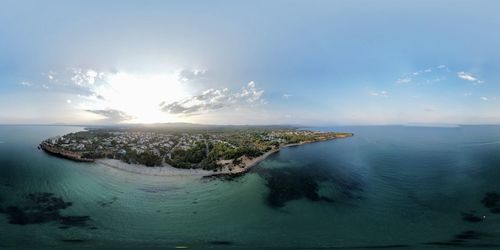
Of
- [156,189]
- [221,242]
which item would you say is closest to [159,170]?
[156,189]

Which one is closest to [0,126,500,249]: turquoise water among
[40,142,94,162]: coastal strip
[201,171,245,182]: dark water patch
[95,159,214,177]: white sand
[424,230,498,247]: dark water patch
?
[424,230,498,247]: dark water patch

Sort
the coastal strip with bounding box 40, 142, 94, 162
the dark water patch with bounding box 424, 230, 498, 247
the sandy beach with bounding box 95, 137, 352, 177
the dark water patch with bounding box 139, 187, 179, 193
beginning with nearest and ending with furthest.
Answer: the dark water patch with bounding box 424, 230, 498, 247 → the dark water patch with bounding box 139, 187, 179, 193 → the sandy beach with bounding box 95, 137, 352, 177 → the coastal strip with bounding box 40, 142, 94, 162

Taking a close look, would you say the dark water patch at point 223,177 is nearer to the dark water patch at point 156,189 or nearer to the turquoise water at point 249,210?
the turquoise water at point 249,210

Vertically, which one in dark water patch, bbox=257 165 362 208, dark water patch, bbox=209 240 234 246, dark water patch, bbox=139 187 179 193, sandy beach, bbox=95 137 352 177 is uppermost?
sandy beach, bbox=95 137 352 177

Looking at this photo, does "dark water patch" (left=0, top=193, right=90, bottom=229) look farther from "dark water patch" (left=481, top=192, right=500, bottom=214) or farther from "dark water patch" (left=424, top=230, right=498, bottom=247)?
"dark water patch" (left=481, top=192, right=500, bottom=214)

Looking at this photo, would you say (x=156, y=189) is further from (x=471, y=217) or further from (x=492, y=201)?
(x=492, y=201)

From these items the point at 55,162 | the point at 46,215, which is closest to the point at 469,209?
the point at 46,215

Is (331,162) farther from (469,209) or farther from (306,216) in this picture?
(306,216)
